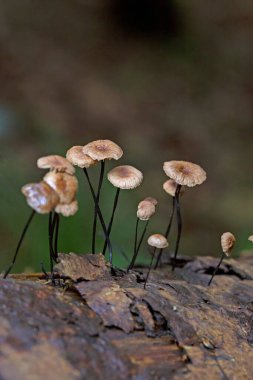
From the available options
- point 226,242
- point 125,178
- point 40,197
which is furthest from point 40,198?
point 226,242

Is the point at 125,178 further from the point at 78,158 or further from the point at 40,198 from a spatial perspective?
the point at 40,198

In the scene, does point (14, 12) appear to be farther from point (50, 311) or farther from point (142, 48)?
point (50, 311)

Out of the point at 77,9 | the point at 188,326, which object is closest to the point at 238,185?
the point at 77,9

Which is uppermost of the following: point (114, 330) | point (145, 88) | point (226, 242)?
point (145, 88)

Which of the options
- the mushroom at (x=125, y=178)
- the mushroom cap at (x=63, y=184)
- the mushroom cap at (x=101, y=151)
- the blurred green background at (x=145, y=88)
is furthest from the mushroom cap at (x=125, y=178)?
the blurred green background at (x=145, y=88)

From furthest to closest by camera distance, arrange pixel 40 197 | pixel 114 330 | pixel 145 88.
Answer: pixel 145 88
pixel 40 197
pixel 114 330

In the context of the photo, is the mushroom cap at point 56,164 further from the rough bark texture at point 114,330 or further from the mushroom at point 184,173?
the mushroom at point 184,173
